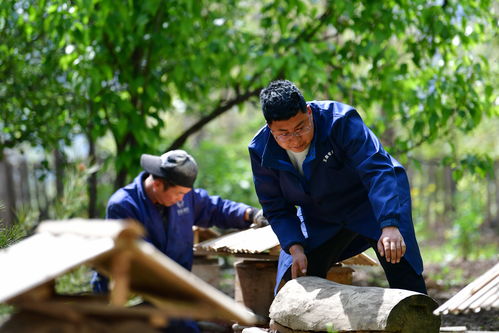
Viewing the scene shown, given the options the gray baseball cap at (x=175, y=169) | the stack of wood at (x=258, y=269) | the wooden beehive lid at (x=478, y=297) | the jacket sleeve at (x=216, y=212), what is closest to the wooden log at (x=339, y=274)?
the stack of wood at (x=258, y=269)

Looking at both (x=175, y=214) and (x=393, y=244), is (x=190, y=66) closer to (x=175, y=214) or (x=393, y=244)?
(x=175, y=214)

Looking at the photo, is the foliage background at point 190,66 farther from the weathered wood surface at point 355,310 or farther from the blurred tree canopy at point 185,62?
the weathered wood surface at point 355,310

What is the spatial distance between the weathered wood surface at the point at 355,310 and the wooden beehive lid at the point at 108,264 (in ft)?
4.24

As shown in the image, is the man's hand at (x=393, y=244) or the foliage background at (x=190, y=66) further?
the foliage background at (x=190, y=66)

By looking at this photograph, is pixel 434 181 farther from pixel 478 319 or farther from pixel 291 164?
pixel 291 164

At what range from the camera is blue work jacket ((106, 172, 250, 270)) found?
481cm

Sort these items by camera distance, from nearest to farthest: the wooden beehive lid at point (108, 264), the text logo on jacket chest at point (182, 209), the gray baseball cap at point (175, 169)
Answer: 1. the wooden beehive lid at point (108, 264)
2. the gray baseball cap at point (175, 169)
3. the text logo on jacket chest at point (182, 209)

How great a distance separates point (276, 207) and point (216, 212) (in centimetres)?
110

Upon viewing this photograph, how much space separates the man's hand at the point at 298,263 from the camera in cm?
414

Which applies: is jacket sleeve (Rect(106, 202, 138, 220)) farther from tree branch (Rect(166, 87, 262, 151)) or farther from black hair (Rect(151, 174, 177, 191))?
tree branch (Rect(166, 87, 262, 151))

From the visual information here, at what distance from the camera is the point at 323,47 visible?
6.68 meters

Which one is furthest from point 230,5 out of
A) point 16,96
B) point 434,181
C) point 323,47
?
point 434,181

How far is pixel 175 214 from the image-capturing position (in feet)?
16.3

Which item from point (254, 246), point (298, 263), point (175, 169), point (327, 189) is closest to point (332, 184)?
point (327, 189)
